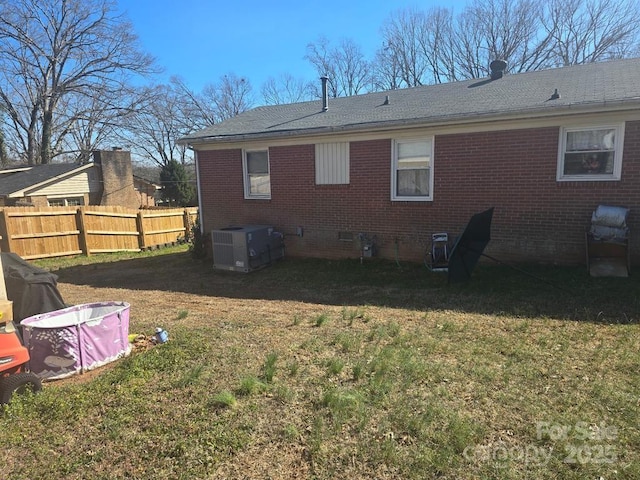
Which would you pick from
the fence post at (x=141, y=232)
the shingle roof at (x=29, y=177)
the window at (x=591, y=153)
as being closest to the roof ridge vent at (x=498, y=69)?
the window at (x=591, y=153)

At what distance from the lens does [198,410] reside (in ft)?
10.2

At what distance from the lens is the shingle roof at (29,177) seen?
20688 millimetres

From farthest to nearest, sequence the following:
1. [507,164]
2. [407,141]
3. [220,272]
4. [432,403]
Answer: [220,272], [407,141], [507,164], [432,403]

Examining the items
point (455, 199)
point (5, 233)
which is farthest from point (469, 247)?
point (5, 233)

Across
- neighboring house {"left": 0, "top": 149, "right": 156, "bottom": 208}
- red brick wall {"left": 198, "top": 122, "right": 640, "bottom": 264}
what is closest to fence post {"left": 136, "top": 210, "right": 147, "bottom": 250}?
red brick wall {"left": 198, "top": 122, "right": 640, "bottom": 264}

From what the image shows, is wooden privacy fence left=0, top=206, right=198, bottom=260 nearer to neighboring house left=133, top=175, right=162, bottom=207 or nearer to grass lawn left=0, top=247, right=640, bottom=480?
grass lawn left=0, top=247, right=640, bottom=480

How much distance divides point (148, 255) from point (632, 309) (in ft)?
41.8

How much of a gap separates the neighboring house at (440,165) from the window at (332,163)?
25 mm

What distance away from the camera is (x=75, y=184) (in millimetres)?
22469

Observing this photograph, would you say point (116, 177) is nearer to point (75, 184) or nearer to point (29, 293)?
point (75, 184)

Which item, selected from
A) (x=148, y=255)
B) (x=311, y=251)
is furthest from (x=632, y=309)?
(x=148, y=255)

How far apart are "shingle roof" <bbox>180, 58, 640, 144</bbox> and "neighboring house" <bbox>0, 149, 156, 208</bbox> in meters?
15.0

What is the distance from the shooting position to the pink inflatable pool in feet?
12.3

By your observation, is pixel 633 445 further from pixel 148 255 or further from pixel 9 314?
pixel 148 255
